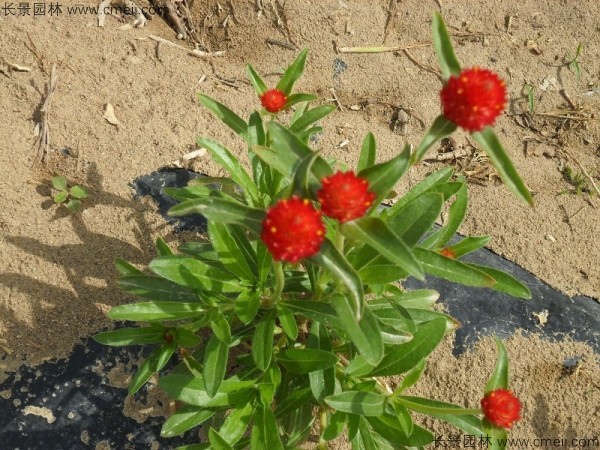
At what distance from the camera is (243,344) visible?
8.63 feet

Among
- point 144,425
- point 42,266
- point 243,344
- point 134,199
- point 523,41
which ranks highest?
point 523,41

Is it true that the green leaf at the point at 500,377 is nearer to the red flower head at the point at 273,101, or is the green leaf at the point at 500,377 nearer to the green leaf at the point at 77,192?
the red flower head at the point at 273,101

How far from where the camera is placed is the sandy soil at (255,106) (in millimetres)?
2717

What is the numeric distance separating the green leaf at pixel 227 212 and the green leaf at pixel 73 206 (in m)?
1.53

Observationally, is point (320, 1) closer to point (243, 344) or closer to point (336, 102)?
point (336, 102)

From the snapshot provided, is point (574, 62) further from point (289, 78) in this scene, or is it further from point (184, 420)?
point (184, 420)

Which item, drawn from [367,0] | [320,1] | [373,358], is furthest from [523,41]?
[373,358]

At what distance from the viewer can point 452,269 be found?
1.92 meters

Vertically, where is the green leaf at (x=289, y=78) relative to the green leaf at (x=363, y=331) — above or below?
above

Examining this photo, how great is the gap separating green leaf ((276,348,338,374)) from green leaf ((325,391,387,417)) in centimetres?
12

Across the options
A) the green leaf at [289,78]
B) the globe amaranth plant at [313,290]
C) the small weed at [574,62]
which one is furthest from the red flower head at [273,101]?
the small weed at [574,62]

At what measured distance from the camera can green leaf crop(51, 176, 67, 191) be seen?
111 inches

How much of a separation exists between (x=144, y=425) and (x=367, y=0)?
10.3 ft

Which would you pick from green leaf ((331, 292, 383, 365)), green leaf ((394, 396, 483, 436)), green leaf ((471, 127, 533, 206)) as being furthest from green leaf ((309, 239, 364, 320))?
green leaf ((394, 396, 483, 436))
